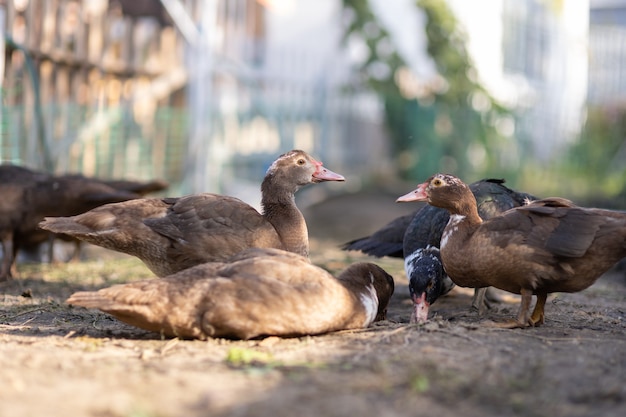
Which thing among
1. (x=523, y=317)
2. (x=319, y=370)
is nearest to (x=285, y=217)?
(x=523, y=317)

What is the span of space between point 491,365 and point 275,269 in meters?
1.28

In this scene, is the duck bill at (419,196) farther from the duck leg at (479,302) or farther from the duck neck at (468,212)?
the duck leg at (479,302)

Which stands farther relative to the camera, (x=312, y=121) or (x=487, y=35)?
(x=487, y=35)

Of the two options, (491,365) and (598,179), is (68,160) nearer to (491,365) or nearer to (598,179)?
(491,365)

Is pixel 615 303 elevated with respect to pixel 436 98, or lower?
lower

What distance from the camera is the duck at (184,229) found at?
554 cm

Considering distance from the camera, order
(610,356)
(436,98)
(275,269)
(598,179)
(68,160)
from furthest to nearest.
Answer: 1. (598,179)
2. (436,98)
3. (68,160)
4. (275,269)
5. (610,356)

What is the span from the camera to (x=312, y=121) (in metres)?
14.9

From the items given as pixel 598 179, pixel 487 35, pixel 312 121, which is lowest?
pixel 598 179

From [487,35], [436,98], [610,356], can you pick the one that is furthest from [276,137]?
[610,356]

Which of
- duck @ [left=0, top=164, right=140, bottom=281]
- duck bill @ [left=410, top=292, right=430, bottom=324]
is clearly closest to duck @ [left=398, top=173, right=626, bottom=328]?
duck bill @ [left=410, top=292, right=430, bottom=324]

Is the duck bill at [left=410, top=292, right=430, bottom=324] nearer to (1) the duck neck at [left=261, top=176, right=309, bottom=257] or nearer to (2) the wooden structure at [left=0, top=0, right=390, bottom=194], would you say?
(1) the duck neck at [left=261, top=176, right=309, bottom=257]

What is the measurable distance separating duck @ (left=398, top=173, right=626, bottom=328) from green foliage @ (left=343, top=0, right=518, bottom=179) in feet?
35.1

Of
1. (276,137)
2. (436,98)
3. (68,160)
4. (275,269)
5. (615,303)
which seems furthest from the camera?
(436,98)
